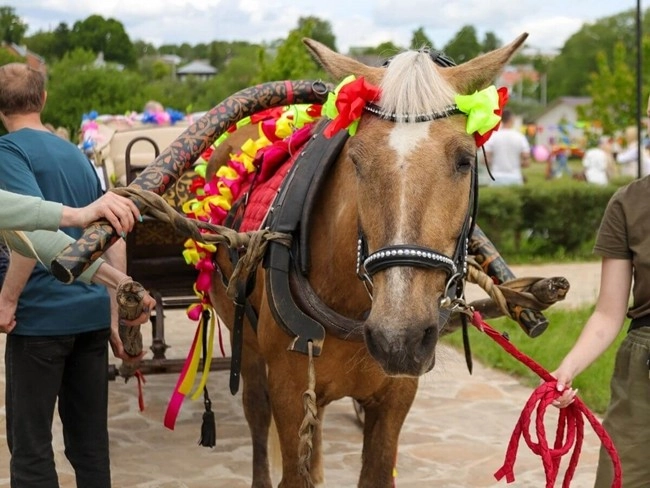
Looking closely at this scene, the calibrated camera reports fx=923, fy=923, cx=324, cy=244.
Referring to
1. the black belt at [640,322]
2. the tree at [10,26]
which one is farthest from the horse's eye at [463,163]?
the tree at [10,26]

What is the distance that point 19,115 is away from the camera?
135 inches

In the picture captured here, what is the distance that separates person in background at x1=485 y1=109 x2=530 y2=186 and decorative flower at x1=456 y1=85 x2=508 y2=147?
9.32 metres

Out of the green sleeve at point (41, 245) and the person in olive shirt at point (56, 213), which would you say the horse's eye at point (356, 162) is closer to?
the person in olive shirt at point (56, 213)

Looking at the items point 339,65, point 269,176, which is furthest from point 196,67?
point 339,65

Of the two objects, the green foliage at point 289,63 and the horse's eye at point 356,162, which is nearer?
the horse's eye at point 356,162

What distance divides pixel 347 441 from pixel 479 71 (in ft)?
10.5

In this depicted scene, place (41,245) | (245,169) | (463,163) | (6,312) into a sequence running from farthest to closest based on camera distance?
(245,169), (6,312), (41,245), (463,163)

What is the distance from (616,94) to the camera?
120ft

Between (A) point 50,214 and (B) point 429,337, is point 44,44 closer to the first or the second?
(A) point 50,214

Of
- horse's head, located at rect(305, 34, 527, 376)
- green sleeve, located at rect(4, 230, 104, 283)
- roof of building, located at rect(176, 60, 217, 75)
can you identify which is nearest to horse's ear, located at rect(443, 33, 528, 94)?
horse's head, located at rect(305, 34, 527, 376)

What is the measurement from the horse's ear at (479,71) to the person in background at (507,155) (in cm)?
916

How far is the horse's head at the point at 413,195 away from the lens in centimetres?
237

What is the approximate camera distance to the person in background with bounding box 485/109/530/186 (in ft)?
38.9

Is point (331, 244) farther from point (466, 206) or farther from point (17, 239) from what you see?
point (17, 239)
